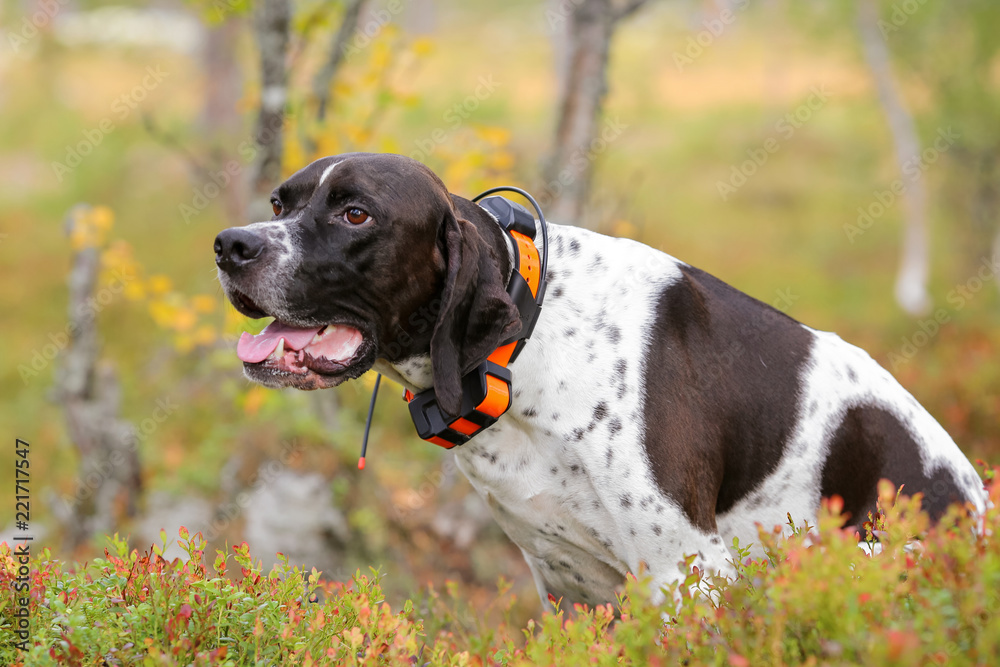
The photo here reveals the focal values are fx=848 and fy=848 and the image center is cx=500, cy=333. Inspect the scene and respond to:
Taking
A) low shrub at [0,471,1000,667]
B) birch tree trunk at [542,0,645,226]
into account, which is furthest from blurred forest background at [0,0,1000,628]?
low shrub at [0,471,1000,667]

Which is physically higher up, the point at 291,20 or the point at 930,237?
the point at 291,20

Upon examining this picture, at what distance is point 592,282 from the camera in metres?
2.79

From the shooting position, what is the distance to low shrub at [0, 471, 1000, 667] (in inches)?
63.0

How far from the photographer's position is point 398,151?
17.2ft

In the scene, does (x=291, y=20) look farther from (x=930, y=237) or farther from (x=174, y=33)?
(x=174, y=33)

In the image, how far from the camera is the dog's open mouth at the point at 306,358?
2.62 metres

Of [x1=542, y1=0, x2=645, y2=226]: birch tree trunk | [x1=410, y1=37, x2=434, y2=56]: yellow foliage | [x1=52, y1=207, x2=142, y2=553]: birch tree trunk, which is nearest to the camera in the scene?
[x1=410, y1=37, x2=434, y2=56]: yellow foliage

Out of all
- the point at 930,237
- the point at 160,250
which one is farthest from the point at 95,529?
the point at 930,237

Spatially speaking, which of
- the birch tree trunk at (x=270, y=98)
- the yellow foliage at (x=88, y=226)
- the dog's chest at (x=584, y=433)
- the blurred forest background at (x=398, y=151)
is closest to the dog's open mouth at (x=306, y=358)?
the dog's chest at (x=584, y=433)

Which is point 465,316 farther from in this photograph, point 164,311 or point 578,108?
point 578,108

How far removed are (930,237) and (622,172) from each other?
5.89 metres

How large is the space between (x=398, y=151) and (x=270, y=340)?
2832mm

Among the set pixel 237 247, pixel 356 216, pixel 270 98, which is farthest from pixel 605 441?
pixel 270 98

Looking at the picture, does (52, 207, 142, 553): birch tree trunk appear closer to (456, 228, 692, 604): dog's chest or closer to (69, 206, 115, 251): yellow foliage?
(69, 206, 115, 251): yellow foliage
